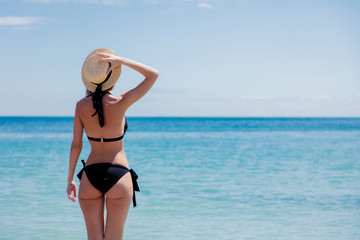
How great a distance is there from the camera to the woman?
3.04 m

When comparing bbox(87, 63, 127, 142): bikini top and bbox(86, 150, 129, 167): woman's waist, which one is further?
bbox(86, 150, 129, 167): woman's waist

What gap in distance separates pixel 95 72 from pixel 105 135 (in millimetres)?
407

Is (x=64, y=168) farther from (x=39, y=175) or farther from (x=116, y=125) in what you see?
(x=116, y=125)

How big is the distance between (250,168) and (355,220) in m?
7.24

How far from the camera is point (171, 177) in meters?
12.0

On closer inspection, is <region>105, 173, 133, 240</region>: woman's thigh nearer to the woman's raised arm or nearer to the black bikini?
the black bikini

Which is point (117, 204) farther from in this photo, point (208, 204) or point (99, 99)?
point (208, 204)

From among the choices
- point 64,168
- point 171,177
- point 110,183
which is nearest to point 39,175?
point 64,168

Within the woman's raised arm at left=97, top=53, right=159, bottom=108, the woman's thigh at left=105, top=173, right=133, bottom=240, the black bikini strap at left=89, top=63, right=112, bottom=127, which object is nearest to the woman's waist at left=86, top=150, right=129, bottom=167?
the woman's thigh at left=105, top=173, right=133, bottom=240

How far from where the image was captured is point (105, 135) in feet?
10.1

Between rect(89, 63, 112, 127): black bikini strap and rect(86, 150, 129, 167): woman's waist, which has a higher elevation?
rect(89, 63, 112, 127): black bikini strap

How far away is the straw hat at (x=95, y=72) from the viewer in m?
3.09

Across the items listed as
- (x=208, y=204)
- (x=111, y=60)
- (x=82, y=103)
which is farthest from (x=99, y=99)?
(x=208, y=204)

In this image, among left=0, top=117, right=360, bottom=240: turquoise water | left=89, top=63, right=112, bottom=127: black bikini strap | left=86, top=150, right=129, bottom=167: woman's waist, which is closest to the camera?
left=89, top=63, right=112, bottom=127: black bikini strap
